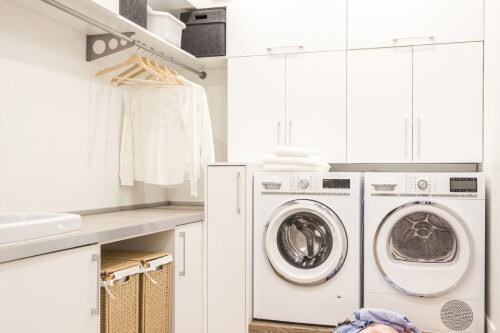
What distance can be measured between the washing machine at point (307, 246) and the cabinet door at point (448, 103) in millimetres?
659

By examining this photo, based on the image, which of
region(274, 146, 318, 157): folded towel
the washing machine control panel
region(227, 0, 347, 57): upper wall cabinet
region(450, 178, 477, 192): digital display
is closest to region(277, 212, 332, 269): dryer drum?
the washing machine control panel

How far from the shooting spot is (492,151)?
110 inches

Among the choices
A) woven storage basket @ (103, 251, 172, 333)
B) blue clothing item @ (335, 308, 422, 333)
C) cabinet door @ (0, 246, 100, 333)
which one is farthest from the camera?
blue clothing item @ (335, 308, 422, 333)

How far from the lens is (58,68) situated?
8.49 ft

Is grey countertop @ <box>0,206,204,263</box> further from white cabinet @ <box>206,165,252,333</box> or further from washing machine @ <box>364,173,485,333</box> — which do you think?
washing machine @ <box>364,173,485,333</box>

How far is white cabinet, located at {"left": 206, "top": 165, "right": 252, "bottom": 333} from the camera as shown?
297 cm

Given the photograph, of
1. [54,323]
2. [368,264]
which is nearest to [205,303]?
[368,264]

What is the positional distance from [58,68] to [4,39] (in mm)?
388

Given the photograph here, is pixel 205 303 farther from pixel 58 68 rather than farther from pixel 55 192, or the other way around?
pixel 58 68

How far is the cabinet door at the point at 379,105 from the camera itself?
3.23m

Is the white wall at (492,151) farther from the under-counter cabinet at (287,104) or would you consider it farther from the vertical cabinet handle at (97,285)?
the vertical cabinet handle at (97,285)

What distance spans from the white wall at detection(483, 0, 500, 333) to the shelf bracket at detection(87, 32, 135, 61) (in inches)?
80.3

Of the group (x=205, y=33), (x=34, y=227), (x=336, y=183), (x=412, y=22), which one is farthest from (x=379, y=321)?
(x=205, y=33)

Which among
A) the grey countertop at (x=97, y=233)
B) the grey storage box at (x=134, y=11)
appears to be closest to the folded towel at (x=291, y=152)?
the grey countertop at (x=97, y=233)
